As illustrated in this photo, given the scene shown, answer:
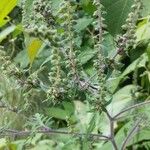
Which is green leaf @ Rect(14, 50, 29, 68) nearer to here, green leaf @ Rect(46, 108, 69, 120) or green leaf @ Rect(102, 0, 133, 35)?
green leaf @ Rect(46, 108, 69, 120)

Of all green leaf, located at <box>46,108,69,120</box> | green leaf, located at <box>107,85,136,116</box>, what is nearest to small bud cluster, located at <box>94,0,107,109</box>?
green leaf, located at <box>107,85,136,116</box>

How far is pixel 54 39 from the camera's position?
2.00ft

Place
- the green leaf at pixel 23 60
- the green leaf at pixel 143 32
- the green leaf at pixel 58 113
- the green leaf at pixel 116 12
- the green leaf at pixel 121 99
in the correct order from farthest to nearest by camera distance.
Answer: the green leaf at pixel 58 113 → the green leaf at pixel 23 60 → the green leaf at pixel 121 99 → the green leaf at pixel 143 32 → the green leaf at pixel 116 12

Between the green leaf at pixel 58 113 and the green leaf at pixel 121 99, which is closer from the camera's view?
the green leaf at pixel 121 99

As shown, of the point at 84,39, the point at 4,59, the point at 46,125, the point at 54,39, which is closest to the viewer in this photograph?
the point at 54,39

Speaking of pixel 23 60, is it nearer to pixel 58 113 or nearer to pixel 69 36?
pixel 58 113

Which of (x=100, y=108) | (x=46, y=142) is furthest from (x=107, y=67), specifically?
(x=46, y=142)

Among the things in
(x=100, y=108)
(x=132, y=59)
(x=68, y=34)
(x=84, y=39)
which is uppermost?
(x=84, y=39)

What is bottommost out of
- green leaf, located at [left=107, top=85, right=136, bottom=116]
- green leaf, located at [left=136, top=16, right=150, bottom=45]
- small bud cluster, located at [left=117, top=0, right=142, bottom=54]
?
small bud cluster, located at [left=117, top=0, right=142, bottom=54]

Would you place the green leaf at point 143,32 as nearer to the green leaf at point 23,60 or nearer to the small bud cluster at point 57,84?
the green leaf at point 23,60

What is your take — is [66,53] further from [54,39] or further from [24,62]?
[24,62]

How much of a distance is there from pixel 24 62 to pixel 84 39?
0.94ft

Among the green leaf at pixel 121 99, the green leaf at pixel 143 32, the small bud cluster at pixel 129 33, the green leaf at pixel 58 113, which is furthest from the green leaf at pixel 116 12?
the green leaf at pixel 58 113

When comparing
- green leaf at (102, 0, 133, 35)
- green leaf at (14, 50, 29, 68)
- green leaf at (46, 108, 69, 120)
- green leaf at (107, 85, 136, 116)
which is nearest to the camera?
green leaf at (102, 0, 133, 35)
